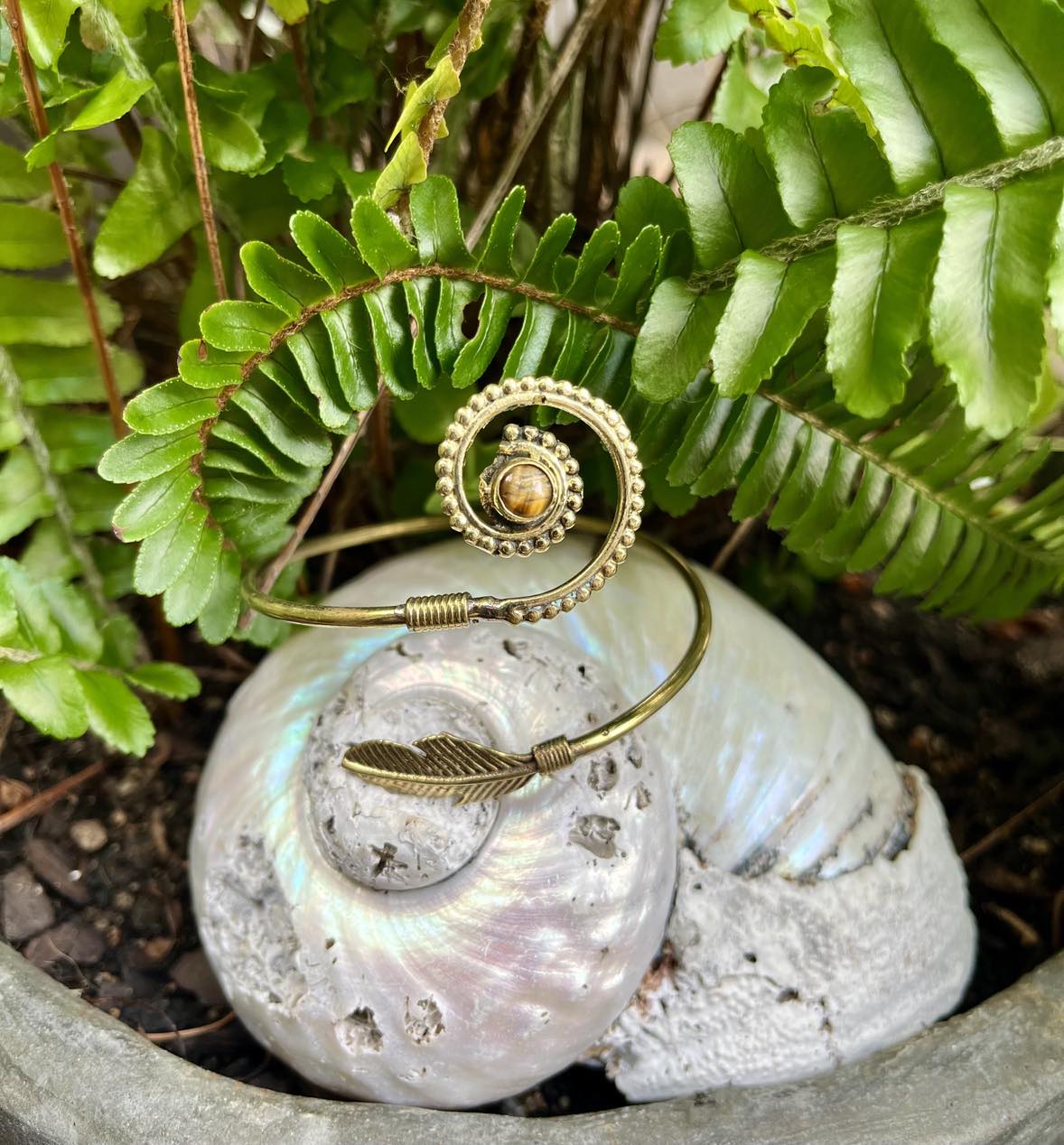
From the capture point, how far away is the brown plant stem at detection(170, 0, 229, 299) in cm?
65

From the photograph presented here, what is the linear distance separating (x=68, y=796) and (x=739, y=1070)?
680 mm

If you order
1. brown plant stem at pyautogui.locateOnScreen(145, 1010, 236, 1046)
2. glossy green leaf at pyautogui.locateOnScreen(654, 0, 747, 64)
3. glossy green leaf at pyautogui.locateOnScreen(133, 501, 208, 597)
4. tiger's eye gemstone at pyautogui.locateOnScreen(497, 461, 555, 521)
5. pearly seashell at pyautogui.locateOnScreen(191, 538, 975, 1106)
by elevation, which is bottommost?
brown plant stem at pyautogui.locateOnScreen(145, 1010, 236, 1046)

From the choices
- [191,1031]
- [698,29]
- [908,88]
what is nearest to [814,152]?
[908,88]

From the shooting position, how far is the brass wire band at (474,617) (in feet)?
2.30

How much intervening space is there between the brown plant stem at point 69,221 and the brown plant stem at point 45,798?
0.35m

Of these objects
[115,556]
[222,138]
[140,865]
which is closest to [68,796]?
[140,865]

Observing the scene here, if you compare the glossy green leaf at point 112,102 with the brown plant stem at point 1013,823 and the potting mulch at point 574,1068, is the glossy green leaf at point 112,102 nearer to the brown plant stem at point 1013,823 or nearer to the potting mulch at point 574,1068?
the potting mulch at point 574,1068

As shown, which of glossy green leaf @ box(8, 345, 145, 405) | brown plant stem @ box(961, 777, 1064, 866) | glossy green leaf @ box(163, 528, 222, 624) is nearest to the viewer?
glossy green leaf @ box(163, 528, 222, 624)

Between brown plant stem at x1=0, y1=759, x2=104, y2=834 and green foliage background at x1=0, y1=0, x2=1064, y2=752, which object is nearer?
green foliage background at x1=0, y1=0, x2=1064, y2=752

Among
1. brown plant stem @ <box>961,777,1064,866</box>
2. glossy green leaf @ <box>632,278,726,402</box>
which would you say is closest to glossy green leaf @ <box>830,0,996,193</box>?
glossy green leaf @ <box>632,278,726,402</box>

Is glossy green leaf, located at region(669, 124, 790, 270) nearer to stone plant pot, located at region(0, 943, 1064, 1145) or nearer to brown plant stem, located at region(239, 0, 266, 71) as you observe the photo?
brown plant stem, located at region(239, 0, 266, 71)

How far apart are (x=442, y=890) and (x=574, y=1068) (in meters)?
0.27

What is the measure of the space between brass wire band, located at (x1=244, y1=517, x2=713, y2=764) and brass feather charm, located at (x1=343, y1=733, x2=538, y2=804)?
0.03 m

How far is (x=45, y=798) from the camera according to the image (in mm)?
955
